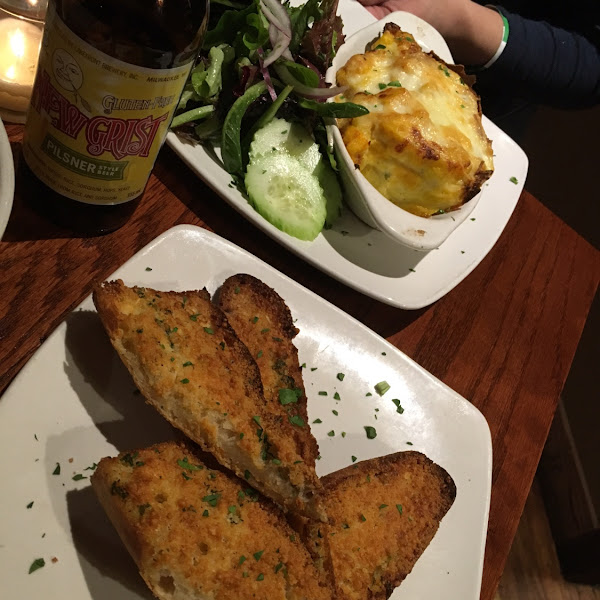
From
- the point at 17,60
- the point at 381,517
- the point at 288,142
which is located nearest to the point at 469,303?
the point at 288,142

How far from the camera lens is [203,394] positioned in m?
0.99

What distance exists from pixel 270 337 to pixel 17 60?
76cm

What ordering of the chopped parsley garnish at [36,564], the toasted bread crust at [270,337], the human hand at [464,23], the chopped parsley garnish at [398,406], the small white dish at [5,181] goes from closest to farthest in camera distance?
the small white dish at [5,181] < the chopped parsley garnish at [36,564] < the toasted bread crust at [270,337] < the chopped parsley garnish at [398,406] < the human hand at [464,23]

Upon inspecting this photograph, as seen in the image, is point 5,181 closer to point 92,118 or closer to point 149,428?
point 92,118

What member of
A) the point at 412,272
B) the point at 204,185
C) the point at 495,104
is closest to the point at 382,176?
the point at 412,272

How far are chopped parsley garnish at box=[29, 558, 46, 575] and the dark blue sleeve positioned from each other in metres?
2.40

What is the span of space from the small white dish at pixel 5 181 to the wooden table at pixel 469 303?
38cm

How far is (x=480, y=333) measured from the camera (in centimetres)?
165

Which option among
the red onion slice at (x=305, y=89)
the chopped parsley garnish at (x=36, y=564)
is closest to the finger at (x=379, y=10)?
the red onion slice at (x=305, y=89)

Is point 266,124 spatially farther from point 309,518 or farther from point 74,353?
point 309,518

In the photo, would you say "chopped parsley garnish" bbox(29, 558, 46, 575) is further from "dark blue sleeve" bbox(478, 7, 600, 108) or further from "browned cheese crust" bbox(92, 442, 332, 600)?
"dark blue sleeve" bbox(478, 7, 600, 108)

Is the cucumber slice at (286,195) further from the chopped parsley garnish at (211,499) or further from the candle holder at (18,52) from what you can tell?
the chopped parsley garnish at (211,499)

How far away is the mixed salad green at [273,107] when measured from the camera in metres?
1.46

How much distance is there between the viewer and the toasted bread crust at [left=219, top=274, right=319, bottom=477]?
1.10 meters
